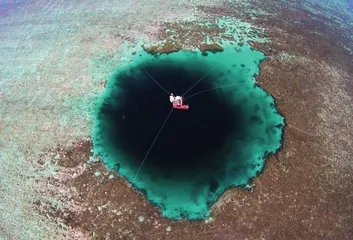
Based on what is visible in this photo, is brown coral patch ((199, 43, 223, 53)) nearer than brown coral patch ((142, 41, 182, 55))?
No

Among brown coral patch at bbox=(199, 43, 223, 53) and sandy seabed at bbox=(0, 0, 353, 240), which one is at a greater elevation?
brown coral patch at bbox=(199, 43, 223, 53)

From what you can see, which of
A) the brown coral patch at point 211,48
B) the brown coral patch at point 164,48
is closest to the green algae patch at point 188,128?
the brown coral patch at point 164,48

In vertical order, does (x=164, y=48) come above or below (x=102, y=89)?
above

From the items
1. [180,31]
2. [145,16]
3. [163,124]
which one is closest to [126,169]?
[163,124]

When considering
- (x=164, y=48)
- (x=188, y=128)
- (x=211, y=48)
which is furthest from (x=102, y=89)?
(x=211, y=48)

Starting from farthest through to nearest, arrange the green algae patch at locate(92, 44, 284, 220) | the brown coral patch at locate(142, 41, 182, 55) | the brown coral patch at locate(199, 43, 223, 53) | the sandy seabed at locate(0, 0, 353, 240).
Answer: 1. the brown coral patch at locate(199, 43, 223, 53)
2. the brown coral patch at locate(142, 41, 182, 55)
3. the green algae patch at locate(92, 44, 284, 220)
4. the sandy seabed at locate(0, 0, 353, 240)

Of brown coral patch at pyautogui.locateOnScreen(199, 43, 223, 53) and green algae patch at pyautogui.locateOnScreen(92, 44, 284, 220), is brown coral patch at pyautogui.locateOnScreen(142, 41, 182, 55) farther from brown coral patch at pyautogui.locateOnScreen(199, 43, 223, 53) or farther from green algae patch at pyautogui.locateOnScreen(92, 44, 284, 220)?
brown coral patch at pyautogui.locateOnScreen(199, 43, 223, 53)

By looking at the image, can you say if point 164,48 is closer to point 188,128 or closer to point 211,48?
point 211,48

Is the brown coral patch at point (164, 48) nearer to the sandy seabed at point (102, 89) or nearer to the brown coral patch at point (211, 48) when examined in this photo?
the sandy seabed at point (102, 89)

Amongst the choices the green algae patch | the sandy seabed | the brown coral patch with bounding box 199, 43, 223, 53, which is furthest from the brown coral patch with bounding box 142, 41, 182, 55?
the brown coral patch with bounding box 199, 43, 223, 53
